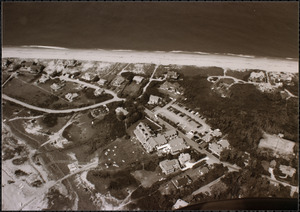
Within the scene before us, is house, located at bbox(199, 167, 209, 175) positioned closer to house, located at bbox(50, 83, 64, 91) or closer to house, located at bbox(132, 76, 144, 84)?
house, located at bbox(132, 76, 144, 84)

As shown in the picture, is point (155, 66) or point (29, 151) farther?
point (155, 66)

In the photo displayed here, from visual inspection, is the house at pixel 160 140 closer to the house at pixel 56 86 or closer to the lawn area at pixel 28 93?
the lawn area at pixel 28 93

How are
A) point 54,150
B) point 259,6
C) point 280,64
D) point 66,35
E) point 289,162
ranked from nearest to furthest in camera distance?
point 289,162, point 54,150, point 280,64, point 66,35, point 259,6

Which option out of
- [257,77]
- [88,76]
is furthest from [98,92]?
[257,77]

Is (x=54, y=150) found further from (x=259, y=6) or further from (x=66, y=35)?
(x=259, y=6)

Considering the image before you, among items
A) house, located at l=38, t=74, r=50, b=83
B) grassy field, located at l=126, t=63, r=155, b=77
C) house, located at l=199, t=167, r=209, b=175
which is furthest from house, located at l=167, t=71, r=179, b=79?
house, located at l=38, t=74, r=50, b=83

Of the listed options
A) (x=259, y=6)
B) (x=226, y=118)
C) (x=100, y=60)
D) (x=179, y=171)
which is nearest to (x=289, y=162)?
(x=226, y=118)
